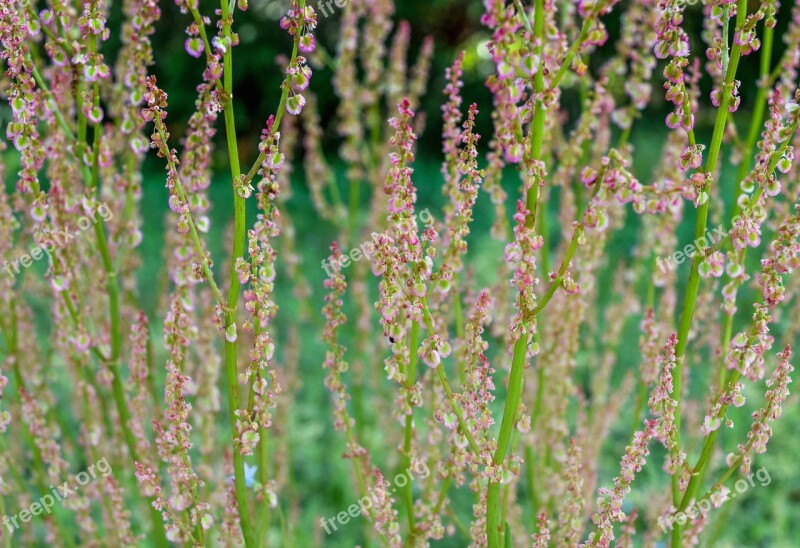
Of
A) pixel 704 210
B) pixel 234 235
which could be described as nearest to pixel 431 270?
pixel 234 235

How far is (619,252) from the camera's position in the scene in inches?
240

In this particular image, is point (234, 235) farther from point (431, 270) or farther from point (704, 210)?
point (704, 210)

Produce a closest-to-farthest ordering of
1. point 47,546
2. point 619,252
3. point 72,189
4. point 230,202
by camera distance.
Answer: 1. point 72,189
2. point 47,546
3. point 619,252
4. point 230,202

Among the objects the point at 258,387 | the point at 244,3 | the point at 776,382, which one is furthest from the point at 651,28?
the point at 258,387

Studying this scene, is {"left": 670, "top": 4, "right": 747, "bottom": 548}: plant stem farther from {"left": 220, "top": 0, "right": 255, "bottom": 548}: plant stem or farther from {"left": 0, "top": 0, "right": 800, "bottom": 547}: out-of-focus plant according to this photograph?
{"left": 220, "top": 0, "right": 255, "bottom": 548}: plant stem

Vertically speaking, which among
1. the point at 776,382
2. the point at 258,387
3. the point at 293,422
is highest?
the point at 293,422

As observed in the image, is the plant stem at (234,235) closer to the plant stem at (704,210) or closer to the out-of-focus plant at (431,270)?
the out-of-focus plant at (431,270)

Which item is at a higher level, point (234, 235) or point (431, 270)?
point (234, 235)

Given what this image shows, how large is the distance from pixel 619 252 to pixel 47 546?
4.40m

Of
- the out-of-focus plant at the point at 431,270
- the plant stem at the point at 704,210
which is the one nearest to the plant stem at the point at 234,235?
the out-of-focus plant at the point at 431,270

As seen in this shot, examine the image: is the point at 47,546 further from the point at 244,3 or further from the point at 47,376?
the point at 244,3

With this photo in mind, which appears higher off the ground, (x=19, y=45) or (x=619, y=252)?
(x=619, y=252)

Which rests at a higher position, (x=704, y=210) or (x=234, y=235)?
(x=234, y=235)

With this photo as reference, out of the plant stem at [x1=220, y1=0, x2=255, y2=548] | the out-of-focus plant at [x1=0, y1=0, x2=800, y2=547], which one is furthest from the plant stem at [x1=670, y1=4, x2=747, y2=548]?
the plant stem at [x1=220, y1=0, x2=255, y2=548]
